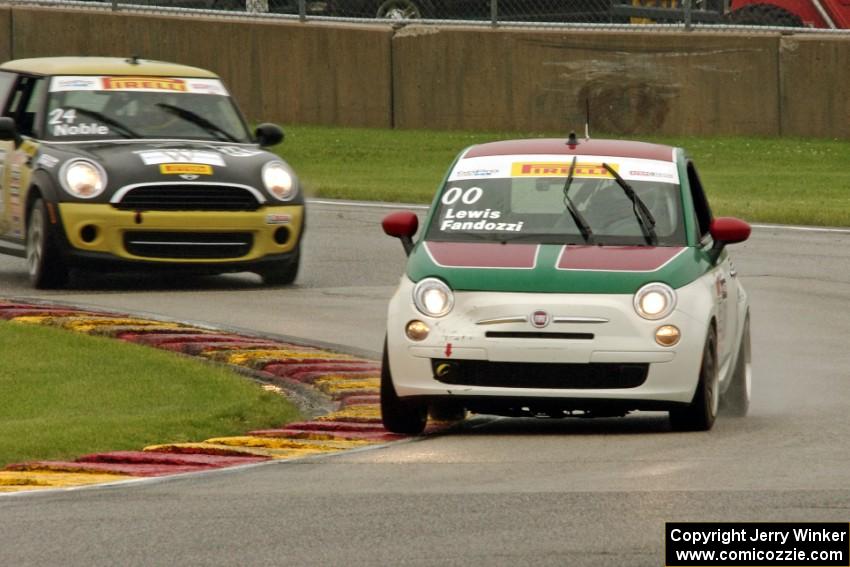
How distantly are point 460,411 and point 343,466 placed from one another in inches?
66.2

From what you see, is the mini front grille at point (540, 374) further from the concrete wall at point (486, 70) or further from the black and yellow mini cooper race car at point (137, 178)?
the concrete wall at point (486, 70)

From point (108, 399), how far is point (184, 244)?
4.69 meters

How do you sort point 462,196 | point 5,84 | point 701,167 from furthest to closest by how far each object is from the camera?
point 701,167 → point 5,84 → point 462,196

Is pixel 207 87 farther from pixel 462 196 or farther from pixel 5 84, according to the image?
pixel 462 196

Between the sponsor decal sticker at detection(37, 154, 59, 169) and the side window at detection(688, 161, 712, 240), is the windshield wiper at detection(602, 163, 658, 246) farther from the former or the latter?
the sponsor decal sticker at detection(37, 154, 59, 169)

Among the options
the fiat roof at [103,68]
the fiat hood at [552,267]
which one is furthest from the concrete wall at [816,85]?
the fiat hood at [552,267]

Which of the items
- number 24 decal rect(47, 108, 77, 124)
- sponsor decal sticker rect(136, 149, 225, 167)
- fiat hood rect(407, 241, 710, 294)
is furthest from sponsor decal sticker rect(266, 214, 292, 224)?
fiat hood rect(407, 241, 710, 294)

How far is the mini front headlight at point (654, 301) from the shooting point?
32.6ft

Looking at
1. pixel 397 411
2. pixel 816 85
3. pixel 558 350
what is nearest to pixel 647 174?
pixel 558 350

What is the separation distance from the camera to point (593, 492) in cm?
841

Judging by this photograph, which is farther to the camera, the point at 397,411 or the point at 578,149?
the point at 578,149

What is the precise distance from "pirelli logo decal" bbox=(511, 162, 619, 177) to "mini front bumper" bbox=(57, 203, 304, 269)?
17.7ft

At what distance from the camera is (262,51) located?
3166 cm

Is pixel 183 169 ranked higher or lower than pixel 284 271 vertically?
higher
